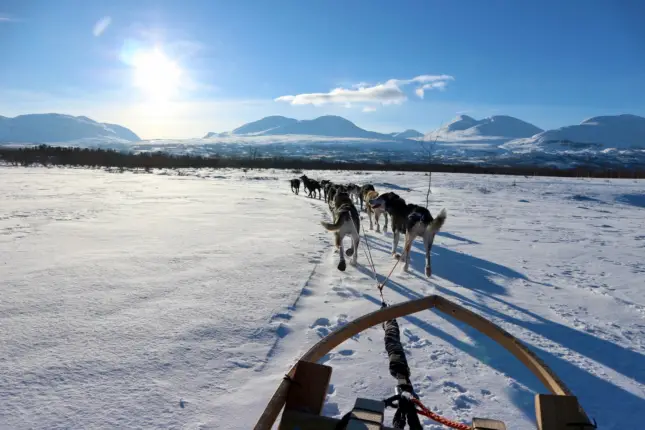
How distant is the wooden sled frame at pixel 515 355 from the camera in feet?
5.23

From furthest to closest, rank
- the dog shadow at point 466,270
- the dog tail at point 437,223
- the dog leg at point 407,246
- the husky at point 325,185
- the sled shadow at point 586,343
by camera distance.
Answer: the husky at point 325,185 < the dog leg at point 407,246 < the dog tail at point 437,223 < the dog shadow at point 466,270 < the sled shadow at point 586,343

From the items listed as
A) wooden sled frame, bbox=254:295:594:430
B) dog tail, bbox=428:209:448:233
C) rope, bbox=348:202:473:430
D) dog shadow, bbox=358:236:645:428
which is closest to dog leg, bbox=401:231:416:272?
dog tail, bbox=428:209:448:233

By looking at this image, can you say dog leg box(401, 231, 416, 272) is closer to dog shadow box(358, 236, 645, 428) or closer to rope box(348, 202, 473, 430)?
dog shadow box(358, 236, 645, 428)

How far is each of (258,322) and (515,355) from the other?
8.77 ft

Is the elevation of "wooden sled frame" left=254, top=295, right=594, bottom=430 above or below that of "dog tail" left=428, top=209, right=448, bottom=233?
below

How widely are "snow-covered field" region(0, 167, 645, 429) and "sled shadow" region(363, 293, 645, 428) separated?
16 mm

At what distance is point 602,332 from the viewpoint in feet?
13.9

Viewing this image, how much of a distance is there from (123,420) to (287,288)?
3.04 metres

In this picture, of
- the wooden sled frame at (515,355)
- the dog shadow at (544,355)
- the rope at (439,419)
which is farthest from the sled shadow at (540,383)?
the rope at (439,419)

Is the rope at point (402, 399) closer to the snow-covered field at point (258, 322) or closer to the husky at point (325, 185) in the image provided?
the snow-covered field at point (258, 322)

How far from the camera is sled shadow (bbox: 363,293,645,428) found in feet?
9.41

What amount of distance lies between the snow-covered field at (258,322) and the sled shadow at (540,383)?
2 cm

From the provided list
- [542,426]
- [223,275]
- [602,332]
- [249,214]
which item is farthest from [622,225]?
[542,426]

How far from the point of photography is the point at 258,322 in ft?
13.6
